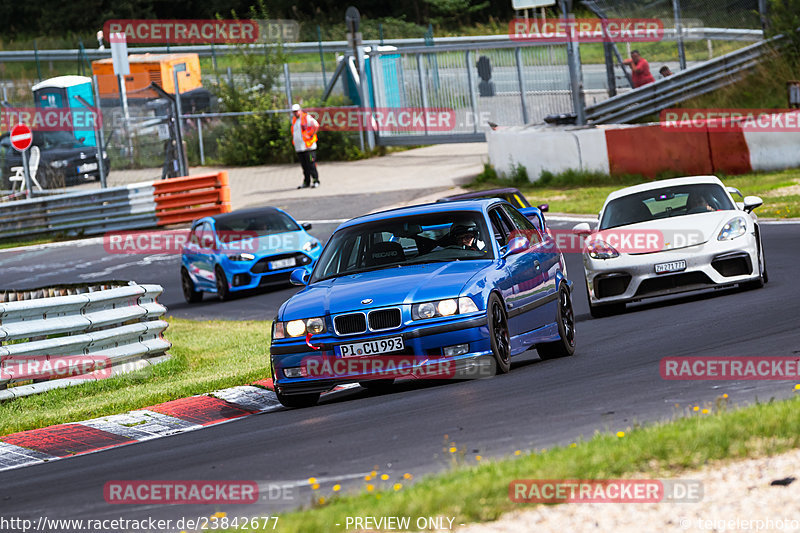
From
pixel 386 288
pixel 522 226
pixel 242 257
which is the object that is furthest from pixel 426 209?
pixel 242 257

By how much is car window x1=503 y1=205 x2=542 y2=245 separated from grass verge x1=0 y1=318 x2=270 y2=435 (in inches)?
107

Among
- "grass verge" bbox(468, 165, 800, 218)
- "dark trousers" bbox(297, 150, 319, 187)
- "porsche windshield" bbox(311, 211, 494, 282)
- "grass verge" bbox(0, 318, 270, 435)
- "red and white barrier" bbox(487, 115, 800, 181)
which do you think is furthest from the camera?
"dark trousers" bbox(297, 150, 319, 187)

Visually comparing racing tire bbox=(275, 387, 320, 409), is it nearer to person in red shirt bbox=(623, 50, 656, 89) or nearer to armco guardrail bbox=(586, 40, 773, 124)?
armco guardrail bbox=(586, 40, 773, 124)

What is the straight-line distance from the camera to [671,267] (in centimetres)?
1375

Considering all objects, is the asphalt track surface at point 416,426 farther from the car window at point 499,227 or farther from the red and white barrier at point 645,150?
the red and white barrier at point 645,150

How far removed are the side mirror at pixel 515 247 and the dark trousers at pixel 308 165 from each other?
23.3m

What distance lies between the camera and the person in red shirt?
1238 inches

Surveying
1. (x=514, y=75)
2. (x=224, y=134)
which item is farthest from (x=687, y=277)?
(x=224, y=134)

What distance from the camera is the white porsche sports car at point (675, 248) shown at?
540 inches

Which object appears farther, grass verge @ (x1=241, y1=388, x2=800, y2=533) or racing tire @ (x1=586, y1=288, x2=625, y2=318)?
racing tire @ (x1=586, y1=288, x2=625, y2=318)

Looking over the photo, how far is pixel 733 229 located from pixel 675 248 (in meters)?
0.65

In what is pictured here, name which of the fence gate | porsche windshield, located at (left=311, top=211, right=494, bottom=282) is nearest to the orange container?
the fence gate

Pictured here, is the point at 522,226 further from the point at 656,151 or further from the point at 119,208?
the point at 119,208

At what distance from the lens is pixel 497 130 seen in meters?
31.2
